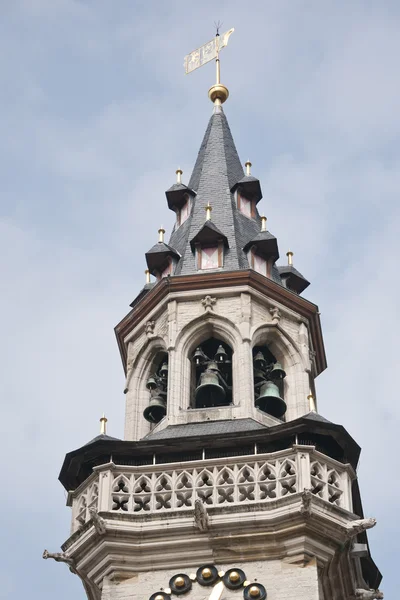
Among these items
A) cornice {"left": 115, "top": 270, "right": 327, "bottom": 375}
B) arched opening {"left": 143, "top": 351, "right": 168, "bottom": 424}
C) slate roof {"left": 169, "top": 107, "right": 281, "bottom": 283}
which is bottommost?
arched opening {"left": 143, "top": 351, "right": 168, "bottom": 424}

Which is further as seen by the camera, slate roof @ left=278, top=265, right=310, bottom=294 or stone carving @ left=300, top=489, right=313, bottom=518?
slate roof @ left=278, top=265, right=310, bottom=294

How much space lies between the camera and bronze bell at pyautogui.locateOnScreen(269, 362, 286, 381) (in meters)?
31.1

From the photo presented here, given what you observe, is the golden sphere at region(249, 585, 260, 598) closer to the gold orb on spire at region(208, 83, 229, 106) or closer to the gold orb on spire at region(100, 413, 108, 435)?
the gold orb on spire at region(100, 413, 108, 435)

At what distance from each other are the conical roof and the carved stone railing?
6175mm

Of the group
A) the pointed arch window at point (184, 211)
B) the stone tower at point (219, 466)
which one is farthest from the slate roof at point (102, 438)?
the pointed arch window at point (184, 211)

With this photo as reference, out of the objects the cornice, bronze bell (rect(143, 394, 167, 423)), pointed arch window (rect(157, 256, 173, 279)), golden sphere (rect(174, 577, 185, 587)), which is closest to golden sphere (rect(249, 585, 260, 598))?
golden sphere (rect(174, 577, 185, 587))

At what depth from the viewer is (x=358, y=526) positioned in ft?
86.5

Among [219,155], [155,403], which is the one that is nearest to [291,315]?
[155,403]

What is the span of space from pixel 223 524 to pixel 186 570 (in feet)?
3.09

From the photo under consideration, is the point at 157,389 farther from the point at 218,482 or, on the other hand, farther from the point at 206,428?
the point at 218,482

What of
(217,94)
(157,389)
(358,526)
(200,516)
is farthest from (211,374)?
(217,94)

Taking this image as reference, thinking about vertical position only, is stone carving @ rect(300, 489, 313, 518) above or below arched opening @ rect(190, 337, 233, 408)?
below

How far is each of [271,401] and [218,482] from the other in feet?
11.6

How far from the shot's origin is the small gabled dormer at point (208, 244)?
108 feet
